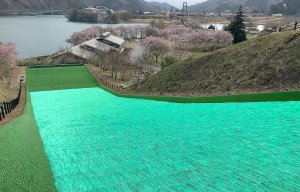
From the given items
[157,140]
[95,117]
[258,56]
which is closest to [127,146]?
[157,140]

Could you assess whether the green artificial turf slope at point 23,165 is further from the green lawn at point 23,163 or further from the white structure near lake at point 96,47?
the white structure near lake at point 96,47

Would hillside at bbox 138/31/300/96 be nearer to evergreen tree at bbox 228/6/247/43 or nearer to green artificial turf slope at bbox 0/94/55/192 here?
green artificial turf slope at bbox 0/94/55/192

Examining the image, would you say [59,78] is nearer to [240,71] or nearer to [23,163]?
[240,71]

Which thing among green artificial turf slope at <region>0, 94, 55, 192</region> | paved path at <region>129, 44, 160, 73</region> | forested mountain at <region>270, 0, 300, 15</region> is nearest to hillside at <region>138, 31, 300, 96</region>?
green artificial turf slope at <region>0, 94, 55, 192</region>

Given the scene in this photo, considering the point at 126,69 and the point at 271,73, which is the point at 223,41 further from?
the point at 271,73

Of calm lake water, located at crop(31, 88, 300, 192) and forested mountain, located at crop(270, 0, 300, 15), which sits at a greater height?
forested mountain, located at crop(270, 0, 300, 15)

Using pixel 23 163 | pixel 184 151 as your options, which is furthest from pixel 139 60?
pixel 23 163

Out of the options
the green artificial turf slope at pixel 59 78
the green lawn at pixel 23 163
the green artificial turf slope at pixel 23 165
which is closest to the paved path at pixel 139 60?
the green artificial turf slope at pixel 59 78
